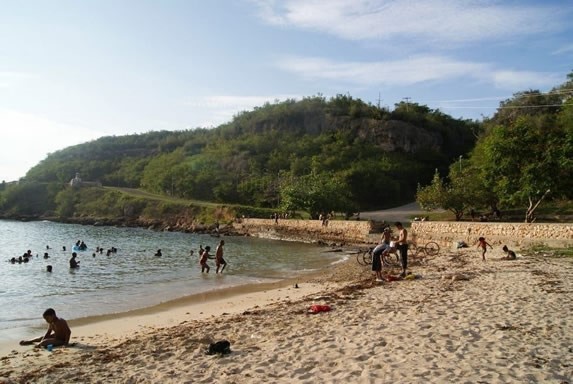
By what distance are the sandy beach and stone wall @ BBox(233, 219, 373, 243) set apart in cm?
3194

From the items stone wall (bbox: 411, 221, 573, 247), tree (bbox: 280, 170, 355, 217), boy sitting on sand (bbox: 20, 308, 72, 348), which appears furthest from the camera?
tree (bbox: 280, 170, 355, 217)

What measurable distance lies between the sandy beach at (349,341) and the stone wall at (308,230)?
3194 centimetres

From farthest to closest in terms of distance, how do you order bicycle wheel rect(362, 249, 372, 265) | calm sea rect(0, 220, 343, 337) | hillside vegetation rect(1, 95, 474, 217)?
hillside vegetation rect(1, 95, 474, 217), bicycle wheel rect(362, 249, 372, 265), calm sea rect(0, 220, 343, 337)

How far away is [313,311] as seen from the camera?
40.9 feet

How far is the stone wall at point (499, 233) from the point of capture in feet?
81.4

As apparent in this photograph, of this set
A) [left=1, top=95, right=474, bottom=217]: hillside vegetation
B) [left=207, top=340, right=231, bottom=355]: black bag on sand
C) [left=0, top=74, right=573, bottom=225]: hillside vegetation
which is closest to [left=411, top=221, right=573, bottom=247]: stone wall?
[left=0, top=74, right=573, bottom=225]: hillside vegetation

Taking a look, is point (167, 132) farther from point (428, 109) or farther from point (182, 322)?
point (182, 322)

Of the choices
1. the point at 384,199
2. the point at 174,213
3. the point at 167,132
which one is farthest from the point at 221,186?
the point at 167,132

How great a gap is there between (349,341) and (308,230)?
4567 centimetres

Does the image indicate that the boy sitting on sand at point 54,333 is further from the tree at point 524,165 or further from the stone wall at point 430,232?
the tree at point 524,165

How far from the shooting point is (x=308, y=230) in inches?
2158

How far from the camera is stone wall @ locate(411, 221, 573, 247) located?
24.8 meters

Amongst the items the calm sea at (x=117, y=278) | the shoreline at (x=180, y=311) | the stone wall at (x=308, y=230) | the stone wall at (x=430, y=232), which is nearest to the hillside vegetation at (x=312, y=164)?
the stone wall at (x=308, y=230)

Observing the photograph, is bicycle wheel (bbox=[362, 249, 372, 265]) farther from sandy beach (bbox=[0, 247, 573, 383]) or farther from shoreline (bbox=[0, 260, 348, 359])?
sandy beach (bbox=[0, 247, 573, 383])
